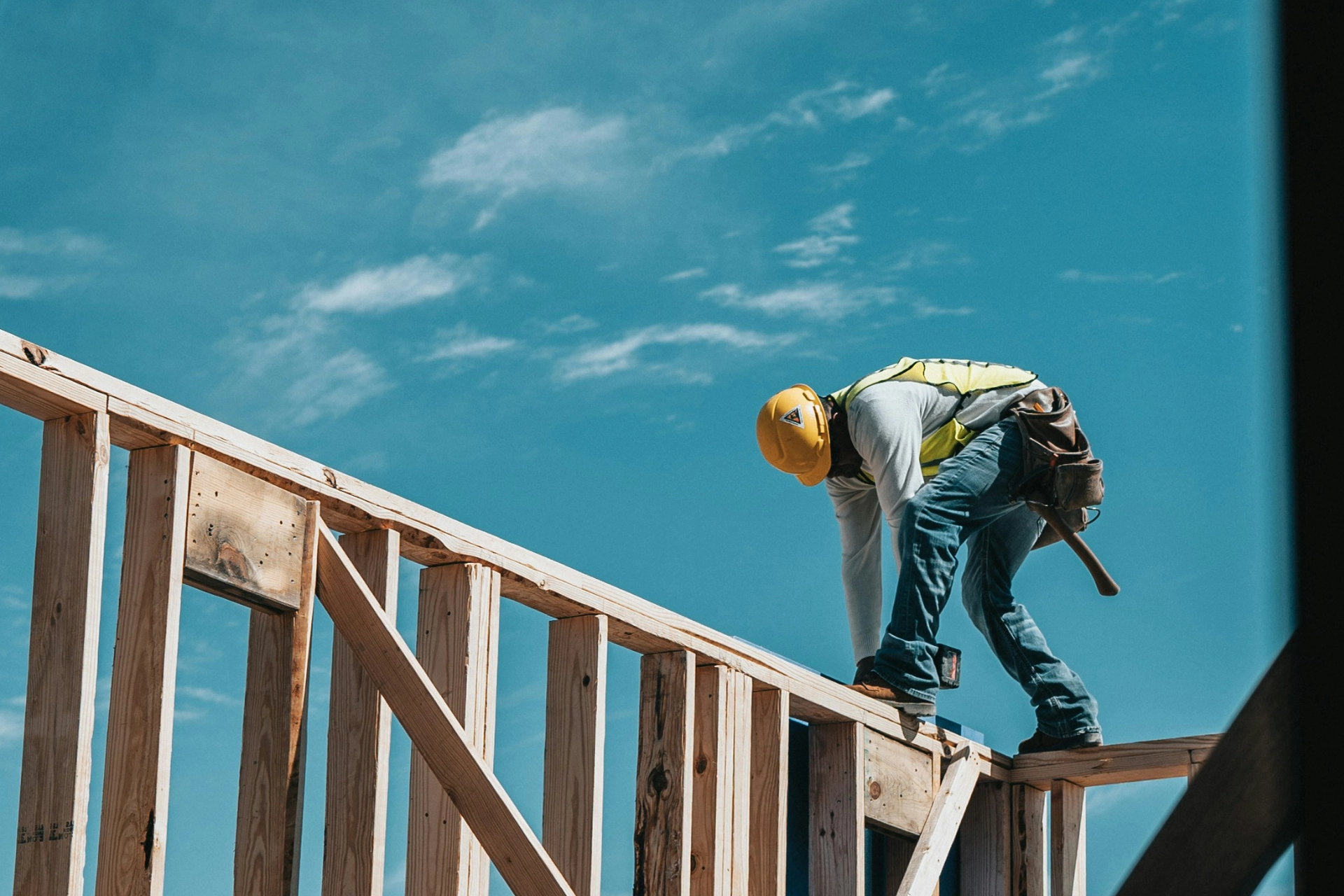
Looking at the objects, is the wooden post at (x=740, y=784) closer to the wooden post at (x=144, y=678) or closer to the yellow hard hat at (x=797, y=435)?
the yellow hard hat at (x=797, y=435)

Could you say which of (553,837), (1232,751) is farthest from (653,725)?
(1232,751)

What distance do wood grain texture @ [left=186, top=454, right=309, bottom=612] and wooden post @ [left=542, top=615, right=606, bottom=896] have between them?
1.07m

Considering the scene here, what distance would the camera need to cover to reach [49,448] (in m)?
3.53

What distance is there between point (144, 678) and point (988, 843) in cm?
419

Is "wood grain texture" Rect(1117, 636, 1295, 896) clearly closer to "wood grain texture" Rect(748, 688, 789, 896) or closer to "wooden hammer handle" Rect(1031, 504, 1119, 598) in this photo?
"wood grain texture" Rect(748, 688, 789, 896)

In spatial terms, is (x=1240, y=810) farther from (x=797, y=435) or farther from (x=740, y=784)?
(x=797, y=435)

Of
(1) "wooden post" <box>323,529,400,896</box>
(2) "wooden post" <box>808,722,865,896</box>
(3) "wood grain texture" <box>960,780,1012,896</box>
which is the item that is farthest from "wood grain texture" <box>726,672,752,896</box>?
(3) "wood grain texture" <box>960,780,1012,896</box>

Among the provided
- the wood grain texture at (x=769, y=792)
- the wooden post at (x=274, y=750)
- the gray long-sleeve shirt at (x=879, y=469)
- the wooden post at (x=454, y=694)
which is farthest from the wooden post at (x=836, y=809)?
the wooden post at (x=274, y=750)

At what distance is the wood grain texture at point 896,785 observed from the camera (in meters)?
5.98

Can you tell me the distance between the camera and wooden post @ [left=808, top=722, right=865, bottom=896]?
582 centimetres

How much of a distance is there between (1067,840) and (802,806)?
1.50 meters

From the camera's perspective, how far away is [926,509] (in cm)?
616

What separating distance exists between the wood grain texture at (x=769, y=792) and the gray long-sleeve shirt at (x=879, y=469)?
0.94 metres

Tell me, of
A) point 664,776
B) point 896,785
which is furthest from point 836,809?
point 664,776
